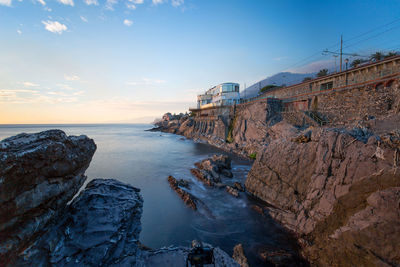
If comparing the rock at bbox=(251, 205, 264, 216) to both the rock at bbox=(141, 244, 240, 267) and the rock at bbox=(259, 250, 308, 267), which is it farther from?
the rock at bbox=(141, 244, 240, 267)

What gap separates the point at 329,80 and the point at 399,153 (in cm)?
2339

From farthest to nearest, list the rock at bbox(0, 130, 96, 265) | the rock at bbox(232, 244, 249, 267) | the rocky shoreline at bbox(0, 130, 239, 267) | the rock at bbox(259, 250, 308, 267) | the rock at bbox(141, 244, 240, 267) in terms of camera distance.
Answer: the rock at bbox(259, 250, 308, 267) → the rock at bbox(232, 244, 249, 267) → the rock at bbox(141, 244, 240, 267) → the rocky shoreline at bbox(0, 130, 239, 267) → the rock at bbox(0, 130, 96, 265)

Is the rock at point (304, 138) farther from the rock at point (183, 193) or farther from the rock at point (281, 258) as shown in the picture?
the rock at point (183, 193)

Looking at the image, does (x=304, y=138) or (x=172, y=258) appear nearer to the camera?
(x=172, y=258)

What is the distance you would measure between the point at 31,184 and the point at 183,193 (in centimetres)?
1024

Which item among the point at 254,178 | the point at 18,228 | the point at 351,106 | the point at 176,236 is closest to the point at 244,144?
the point at 351,106

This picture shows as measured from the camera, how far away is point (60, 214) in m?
4.73

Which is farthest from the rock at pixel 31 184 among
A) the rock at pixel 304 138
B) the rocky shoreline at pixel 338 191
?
the rock at pixel 304 138

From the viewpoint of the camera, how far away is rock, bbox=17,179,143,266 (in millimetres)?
3931

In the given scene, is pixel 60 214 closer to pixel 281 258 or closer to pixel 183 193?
pixel 281 258

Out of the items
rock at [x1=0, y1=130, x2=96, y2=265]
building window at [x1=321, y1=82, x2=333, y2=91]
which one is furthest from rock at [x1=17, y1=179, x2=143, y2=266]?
building window at [x1=321, y1=82, x2=333, y2=91]

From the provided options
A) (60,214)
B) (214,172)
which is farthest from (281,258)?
(214,172)

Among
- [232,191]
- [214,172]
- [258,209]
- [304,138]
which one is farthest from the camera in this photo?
[214,172]

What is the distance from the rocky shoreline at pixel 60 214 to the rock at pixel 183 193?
19.7 ft
